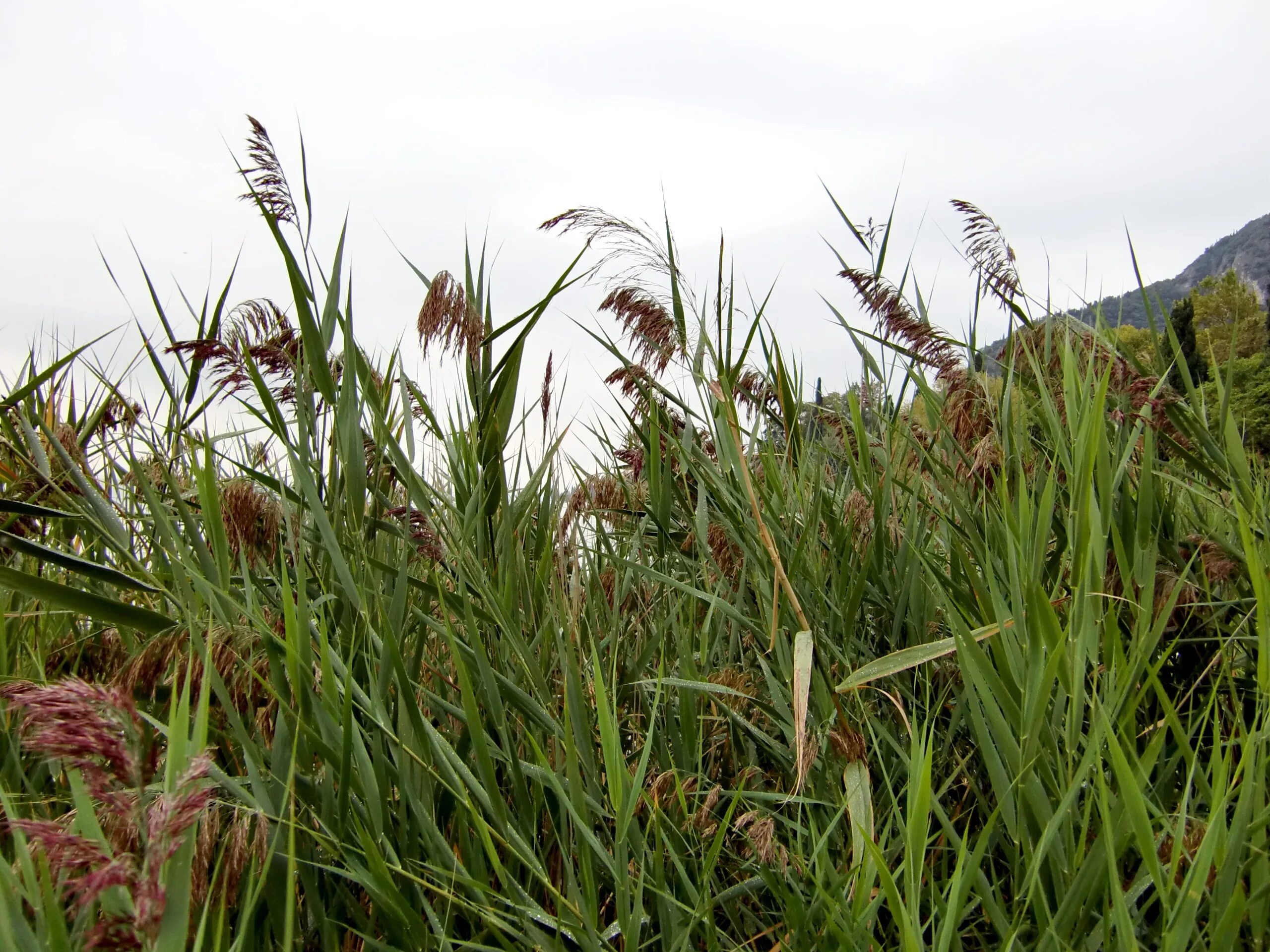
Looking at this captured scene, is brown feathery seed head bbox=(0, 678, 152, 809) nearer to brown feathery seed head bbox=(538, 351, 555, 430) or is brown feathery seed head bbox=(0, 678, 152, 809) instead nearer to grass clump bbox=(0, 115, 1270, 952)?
grass clump bbox=(0, 115, 1270, 952)

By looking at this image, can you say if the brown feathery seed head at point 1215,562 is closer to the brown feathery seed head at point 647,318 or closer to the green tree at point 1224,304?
the brown feathery seed head at point 647,318

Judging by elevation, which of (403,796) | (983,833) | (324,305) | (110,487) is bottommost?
(983,833)

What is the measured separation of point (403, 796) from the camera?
1.29 metres

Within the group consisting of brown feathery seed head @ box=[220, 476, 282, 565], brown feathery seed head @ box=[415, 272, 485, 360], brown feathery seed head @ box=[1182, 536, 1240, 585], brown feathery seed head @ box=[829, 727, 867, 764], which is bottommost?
brown feathery seed head @ box=[829, 727, 867, 764]

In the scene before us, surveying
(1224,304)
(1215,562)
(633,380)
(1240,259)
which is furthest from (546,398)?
(1240,259)

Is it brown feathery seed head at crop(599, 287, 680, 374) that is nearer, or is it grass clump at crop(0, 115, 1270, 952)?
grass clump at crop(0, 115, 1270, 952)

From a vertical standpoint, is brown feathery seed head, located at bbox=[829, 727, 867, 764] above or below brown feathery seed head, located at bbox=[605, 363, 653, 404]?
below

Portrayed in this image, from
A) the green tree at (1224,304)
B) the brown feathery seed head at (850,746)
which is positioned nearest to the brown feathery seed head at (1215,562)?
the brown feathery seed head at (850,746)

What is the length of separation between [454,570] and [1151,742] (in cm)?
117

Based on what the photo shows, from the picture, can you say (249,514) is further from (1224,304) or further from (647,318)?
(1224,304)

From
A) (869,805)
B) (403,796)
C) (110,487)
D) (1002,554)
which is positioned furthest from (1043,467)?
(110,487)

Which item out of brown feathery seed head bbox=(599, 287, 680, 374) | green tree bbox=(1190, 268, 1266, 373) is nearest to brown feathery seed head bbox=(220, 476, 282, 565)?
brown feathery seed head bbox=(599, 287, 680, 374)

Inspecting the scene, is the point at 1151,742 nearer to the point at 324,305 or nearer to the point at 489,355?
the point at 489,355

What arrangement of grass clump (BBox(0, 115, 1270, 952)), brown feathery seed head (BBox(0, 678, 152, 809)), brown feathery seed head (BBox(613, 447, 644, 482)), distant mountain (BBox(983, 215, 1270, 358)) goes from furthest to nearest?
1. distant mountain (BBox(983, 215, 1270, 358))
2. brown feathery seed head (BBox(613, 447, 644, 482))
3. grass clump (BBox(0, 115, 1270, 952))
4. brown feathery seed head (BBox(0, 678, 152, 809))
